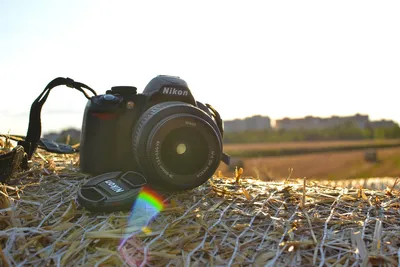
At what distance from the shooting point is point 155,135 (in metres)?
2.00

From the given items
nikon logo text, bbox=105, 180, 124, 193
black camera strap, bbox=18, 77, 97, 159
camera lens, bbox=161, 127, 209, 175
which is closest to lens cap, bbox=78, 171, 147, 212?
nikon logo text, bbox=105, 180, 124, 193

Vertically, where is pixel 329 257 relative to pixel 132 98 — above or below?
below

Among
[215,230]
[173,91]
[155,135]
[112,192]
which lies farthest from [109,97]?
[215,230]

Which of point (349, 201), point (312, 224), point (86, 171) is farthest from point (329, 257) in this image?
point (86, 171)

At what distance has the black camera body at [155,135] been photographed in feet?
6.71

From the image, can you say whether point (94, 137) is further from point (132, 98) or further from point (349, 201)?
point (349, 201)

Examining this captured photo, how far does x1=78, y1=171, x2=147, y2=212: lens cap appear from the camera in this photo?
1.90 metres

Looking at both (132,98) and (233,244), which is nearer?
(233,244)

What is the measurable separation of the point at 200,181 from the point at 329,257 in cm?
77

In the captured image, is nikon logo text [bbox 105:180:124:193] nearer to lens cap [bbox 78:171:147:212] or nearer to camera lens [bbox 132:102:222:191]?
lens cap [bbox 78:171:147:212]

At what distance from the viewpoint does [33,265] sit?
5.15 feet

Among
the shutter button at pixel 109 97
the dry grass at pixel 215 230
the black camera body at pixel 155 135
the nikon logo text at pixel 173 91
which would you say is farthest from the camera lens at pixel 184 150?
the shutter button at pixel 109 97

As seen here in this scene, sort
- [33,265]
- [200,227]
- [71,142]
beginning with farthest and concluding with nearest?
[71,142] < [200,227] < [33,265]

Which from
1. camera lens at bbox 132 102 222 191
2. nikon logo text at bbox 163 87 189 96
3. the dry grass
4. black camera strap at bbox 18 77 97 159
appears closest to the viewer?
the dry grass
